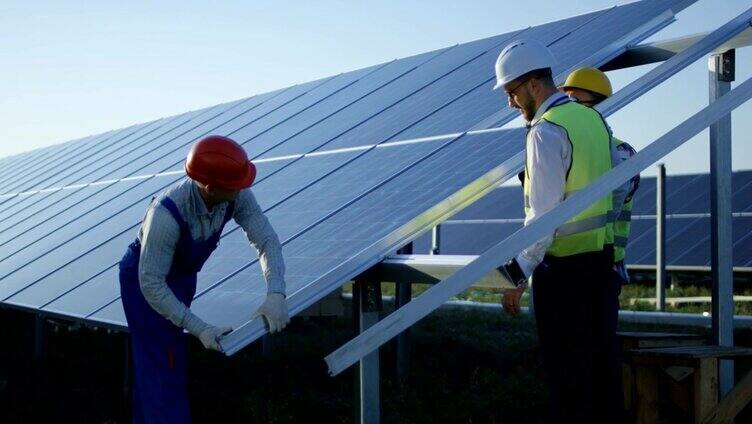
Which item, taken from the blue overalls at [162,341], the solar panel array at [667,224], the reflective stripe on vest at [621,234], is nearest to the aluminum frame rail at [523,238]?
the reflective stripe on vest at [621,234]

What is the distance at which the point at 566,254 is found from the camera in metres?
4.93

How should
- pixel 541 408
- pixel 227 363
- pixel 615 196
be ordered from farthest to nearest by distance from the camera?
pixel 227 363, pixel 541 408, pixel 615 196

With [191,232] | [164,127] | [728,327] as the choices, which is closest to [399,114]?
[728,327]

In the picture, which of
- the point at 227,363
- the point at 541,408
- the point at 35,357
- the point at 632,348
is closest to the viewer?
the point at 632,348

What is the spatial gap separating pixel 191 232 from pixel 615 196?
6.68ft

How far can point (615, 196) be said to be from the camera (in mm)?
5309

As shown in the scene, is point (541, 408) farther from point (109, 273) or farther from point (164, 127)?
point (164, 127)

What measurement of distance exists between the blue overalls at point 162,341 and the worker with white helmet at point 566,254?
1.55m

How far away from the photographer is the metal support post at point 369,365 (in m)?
6.20

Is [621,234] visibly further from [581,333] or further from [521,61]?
[521,61]

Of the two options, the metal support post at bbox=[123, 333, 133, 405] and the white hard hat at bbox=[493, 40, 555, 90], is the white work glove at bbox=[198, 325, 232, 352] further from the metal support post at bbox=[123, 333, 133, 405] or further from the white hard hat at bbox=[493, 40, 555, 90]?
the metal support post at bbox=[123, 333, 133, 405]

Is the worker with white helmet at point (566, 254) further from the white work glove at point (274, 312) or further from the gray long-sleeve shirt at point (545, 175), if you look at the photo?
the white work glove at point (274, 312)

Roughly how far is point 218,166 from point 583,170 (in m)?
1.67

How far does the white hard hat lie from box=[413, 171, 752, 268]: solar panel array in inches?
590
